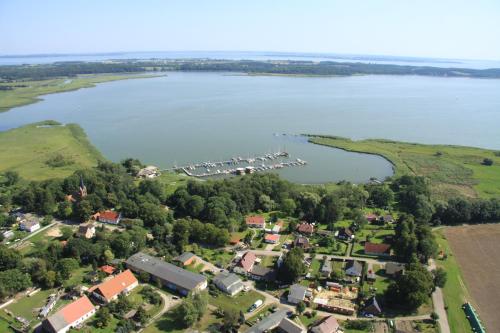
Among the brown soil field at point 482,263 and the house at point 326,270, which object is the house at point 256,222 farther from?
the brown soil field at point 482,263

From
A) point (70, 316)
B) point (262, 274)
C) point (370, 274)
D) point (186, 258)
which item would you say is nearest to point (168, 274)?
point (186, 258)

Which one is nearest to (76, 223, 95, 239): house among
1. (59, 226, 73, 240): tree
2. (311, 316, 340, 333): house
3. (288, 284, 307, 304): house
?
(59, 226, 73, 240): tree

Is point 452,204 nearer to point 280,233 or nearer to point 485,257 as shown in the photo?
point 485,257

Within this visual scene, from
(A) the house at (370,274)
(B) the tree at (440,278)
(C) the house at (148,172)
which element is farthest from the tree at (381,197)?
(C) the house at (148,172)

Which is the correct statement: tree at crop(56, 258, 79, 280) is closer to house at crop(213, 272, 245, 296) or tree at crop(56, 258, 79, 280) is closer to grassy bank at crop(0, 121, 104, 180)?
house at crop(213, 272, 245, 296)

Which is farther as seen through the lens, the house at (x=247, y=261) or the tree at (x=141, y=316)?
the house at (x=247, y=261)

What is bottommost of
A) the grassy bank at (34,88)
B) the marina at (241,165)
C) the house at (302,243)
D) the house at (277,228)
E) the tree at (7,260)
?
the marina at (241,165)
